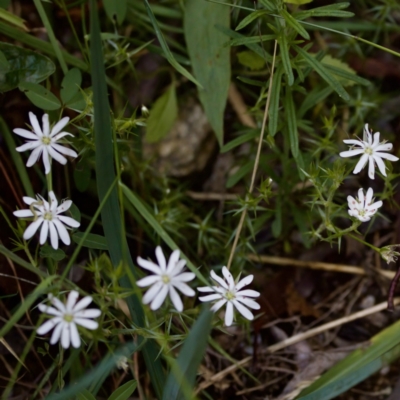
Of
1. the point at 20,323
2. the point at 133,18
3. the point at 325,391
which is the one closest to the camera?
the point at 325,391

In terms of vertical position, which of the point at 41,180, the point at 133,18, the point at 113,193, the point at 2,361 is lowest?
the point at 2,361

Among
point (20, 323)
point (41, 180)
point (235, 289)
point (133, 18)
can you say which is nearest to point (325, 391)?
point (235, 289)

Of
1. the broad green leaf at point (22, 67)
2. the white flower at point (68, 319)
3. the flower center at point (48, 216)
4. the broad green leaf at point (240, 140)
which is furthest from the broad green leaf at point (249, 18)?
the white flower at point (68, 319)

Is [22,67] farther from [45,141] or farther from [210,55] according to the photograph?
[210,55]

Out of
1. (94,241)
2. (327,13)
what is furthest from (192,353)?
(327,13)

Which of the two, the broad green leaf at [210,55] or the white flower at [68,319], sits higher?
the broad green leaf at [210,55]

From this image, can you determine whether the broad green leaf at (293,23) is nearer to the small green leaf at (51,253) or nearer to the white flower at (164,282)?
the white flower at (164,282)

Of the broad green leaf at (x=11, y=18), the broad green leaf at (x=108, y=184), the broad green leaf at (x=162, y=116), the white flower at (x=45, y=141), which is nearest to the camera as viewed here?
the broad green leaf at (x=108, y=184)

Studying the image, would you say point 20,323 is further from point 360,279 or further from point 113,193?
point 360,279
